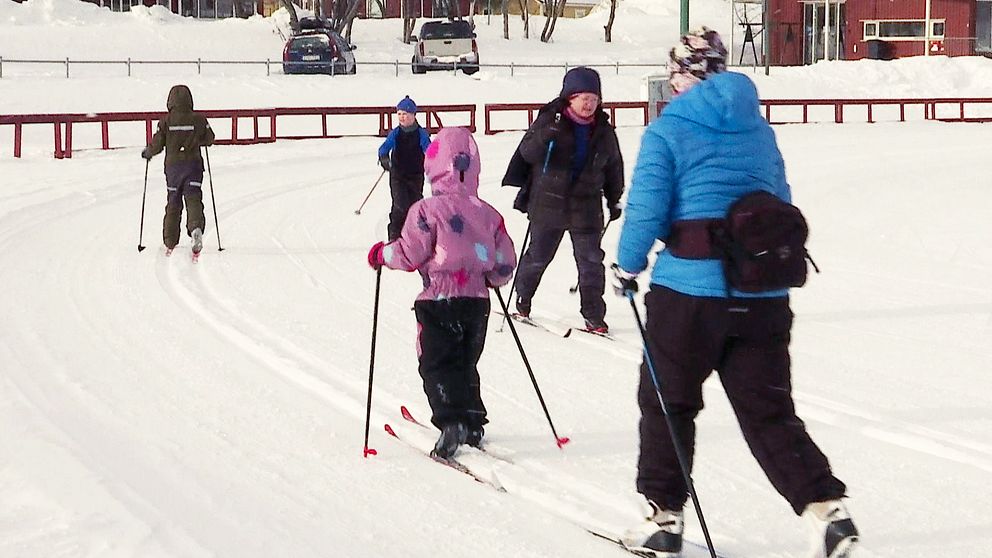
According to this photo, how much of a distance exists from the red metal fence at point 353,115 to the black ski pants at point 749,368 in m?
14.5

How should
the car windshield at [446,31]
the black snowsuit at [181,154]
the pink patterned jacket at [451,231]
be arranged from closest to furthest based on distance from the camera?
the pink patterned jacket at [451,231] < the black snowsuit at [181,154] < the car windshield at [446,31]

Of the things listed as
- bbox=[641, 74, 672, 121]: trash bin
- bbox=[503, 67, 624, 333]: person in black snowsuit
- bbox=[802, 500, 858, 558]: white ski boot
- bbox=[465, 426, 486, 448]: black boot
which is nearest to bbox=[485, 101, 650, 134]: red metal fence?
bbox=[641, 74, 672, 121]: trash bin

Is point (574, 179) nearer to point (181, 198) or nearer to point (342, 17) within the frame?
point (181, 198)

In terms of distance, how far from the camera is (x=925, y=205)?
1933cm

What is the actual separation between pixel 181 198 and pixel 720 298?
30.1 feet

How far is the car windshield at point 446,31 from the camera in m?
45.1

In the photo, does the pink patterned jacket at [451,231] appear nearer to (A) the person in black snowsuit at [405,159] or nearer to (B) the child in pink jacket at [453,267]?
(B) the child in pink jacket at [453,267]

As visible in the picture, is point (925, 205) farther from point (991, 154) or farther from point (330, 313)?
point (330, 313)

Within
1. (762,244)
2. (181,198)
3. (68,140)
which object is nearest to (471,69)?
(68,140)

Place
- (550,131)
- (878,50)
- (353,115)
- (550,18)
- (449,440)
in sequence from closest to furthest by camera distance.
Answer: (449,440) < (550,131) < (353,115) < (878,50) < (550,18)

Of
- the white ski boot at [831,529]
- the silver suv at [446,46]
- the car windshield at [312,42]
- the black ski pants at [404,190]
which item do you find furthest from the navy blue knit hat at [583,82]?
the silver suv at [446,46]

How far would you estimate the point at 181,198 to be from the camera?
12812 mm

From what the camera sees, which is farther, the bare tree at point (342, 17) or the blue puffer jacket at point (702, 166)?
the bare tree at point (342, 17)

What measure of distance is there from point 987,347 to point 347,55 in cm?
3396
